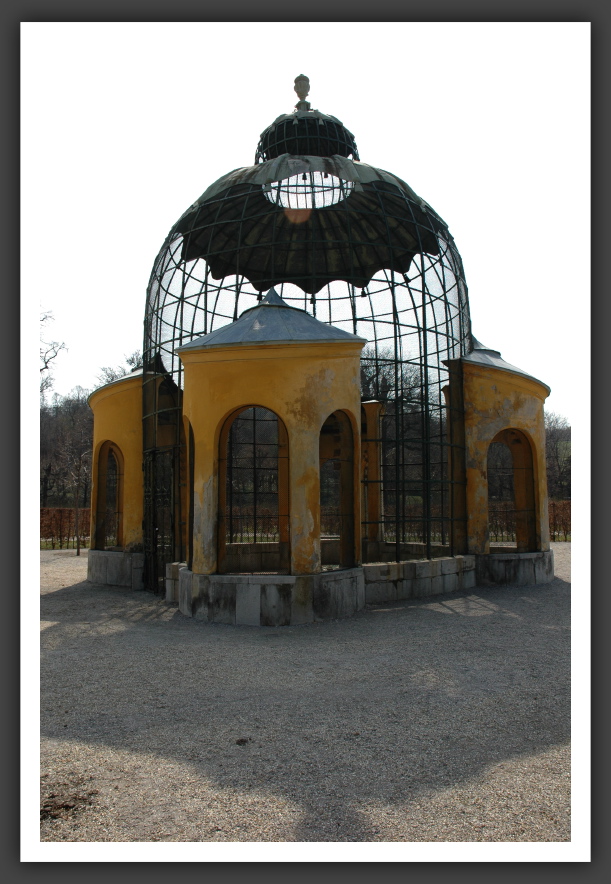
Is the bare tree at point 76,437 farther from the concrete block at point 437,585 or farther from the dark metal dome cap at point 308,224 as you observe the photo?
the concrete block at point 437,585

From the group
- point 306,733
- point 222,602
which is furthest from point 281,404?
point 306,733

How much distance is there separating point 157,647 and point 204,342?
19.3ft

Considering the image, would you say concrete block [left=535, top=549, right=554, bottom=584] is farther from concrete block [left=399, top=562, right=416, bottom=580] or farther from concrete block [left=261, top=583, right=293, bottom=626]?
concrete block [left=261, top=583, right=293, bottom=626]

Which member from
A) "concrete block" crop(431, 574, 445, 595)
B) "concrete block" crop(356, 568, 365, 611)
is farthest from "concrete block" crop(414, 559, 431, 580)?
"concrete block" crop(356, 568, 365, 611)

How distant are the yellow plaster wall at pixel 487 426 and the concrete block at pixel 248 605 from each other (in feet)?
23.7

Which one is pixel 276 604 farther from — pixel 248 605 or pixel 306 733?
pixel 306 733

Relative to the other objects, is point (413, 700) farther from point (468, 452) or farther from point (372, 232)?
point (372, 232)

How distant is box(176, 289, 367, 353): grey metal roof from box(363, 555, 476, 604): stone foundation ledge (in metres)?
5.21

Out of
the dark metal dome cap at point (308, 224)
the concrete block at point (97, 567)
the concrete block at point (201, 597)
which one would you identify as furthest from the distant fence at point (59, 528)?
the concrete block at point (201, 597)

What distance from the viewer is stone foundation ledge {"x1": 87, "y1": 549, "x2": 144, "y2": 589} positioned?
651 inches

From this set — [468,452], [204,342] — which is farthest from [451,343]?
[204,342]

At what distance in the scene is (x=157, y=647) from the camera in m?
9.37

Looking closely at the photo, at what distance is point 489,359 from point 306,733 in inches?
527

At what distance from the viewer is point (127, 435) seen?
17.8m
